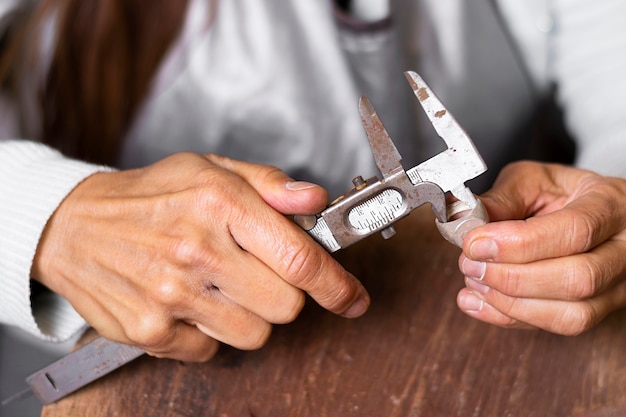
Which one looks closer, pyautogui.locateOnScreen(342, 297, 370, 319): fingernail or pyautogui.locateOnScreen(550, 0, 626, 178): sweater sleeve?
pyautogui.locateOnScreen(342, 297, 370, 319): fingernail

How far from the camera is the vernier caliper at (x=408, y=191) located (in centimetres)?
64

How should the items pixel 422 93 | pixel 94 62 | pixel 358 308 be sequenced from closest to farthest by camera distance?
1. pixel 422 93
2. pixel 358 308
3. pixel 94 62

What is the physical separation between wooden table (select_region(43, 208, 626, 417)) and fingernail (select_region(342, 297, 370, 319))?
0.05 m

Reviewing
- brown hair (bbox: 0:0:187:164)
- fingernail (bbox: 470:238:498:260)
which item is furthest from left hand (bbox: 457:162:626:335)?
brown hair (bbox: 0:0:187:164)

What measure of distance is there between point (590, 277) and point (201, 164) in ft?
1.37

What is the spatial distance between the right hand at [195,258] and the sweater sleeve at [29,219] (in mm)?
30

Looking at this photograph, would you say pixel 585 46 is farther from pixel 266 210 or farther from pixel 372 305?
pixel 266 210

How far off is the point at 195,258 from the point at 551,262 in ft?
1.17

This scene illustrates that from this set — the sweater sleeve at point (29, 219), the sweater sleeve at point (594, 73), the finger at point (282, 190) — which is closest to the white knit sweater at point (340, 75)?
the sweater sleeve at point (594, 73)

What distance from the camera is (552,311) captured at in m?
0.71

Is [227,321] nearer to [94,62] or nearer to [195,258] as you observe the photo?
[195,258]

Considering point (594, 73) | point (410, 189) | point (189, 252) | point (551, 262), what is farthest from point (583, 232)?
point (594, 73)

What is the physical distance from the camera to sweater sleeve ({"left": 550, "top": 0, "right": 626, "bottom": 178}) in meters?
1.04

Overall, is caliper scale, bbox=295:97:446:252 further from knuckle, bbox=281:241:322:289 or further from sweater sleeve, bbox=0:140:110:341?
sweater sleeve, bbox=0:140:110:341
